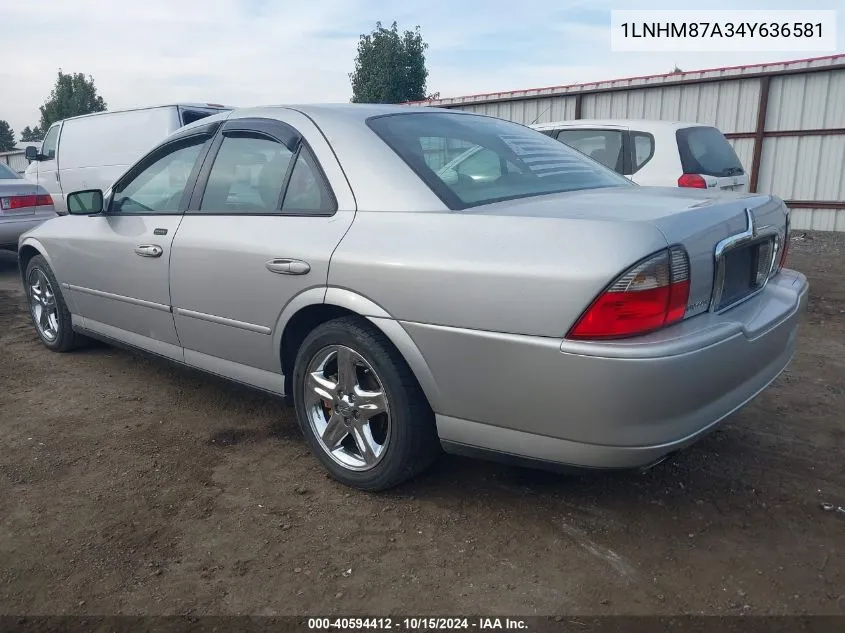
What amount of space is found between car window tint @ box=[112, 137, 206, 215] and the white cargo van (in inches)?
204

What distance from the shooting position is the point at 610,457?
7.26 feet

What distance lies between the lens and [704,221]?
2314 mm

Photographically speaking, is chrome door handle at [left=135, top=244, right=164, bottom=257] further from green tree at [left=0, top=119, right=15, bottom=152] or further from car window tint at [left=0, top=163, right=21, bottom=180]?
green tree at [left=0, top=119, right=15, bottom=152]

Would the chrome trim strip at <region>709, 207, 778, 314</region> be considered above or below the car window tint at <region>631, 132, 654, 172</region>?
below

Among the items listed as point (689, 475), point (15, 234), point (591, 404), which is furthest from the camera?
point (15, 234)

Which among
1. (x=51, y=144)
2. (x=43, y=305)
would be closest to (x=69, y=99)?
(x=51, y=144)

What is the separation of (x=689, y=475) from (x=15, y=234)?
7794 millimetres

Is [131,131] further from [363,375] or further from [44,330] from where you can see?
[363,375]

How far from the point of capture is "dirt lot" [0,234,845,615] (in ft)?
7.25

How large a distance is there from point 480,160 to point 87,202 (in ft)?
7.94

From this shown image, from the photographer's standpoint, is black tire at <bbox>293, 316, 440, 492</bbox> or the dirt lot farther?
black tire at <bbox>293, 316, 440, 492</bbox>

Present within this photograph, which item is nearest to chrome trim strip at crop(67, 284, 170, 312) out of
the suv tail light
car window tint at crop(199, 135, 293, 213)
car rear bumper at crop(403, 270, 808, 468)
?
car window tint at crop(199, 135, 293, 213)

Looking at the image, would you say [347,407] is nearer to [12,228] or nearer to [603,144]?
[603,144]

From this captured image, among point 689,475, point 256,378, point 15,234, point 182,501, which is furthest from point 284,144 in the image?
point 15,234
